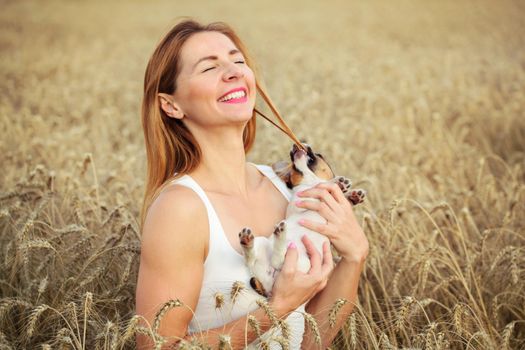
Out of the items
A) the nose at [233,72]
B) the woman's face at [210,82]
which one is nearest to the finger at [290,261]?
the woman's face at [210,82]

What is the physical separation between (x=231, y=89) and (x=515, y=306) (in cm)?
218

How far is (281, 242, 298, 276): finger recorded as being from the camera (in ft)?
7.90

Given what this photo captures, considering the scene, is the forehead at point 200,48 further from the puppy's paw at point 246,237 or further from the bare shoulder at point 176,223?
the puppy's paw at point 246,237

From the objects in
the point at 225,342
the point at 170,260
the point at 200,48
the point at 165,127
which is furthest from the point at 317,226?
the point at 200,48

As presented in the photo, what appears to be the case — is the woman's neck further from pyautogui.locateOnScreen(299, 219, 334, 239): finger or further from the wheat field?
the wheat field

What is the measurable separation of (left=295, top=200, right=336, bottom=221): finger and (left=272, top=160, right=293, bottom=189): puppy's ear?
389 mm

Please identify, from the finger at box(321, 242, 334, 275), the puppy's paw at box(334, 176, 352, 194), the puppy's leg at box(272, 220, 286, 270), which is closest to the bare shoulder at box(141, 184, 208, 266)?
the puppy's leg at box(272, 220, 286, 270)

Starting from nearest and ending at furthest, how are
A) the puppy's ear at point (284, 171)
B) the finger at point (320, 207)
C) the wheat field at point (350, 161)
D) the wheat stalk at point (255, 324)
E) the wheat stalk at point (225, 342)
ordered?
the wheat stalk at point (225, 342), the wheat stalk at point (255, 324), the finger at point (320, 207), the puppy's ear at point (284, 171), the wheat field at point (350, 161)

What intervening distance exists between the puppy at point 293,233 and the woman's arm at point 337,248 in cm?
6

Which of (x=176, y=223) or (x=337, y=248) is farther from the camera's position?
(x=337, y=248)

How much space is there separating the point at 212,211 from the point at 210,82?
25.8 inches

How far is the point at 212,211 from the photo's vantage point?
8.09ft

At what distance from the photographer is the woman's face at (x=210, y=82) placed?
105 inches

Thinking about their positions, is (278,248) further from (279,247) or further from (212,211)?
(212,211)
